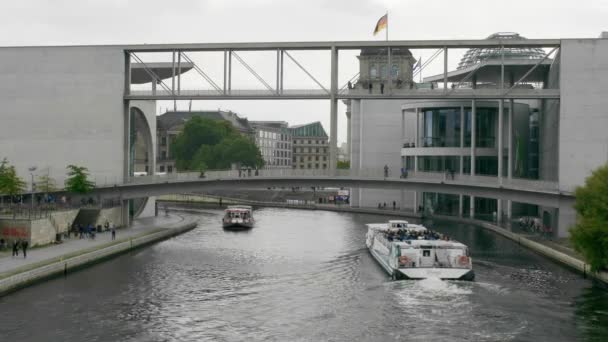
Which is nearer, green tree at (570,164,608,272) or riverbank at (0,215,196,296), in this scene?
riverbank at (0,215,196,296)

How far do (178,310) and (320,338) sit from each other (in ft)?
27.3

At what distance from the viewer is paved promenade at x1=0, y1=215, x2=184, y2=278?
42.4m

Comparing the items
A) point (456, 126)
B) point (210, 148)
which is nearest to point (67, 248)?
point (456, 126)

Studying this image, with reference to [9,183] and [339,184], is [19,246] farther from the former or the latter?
[339,184]

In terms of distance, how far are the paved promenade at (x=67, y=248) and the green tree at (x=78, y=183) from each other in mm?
4485

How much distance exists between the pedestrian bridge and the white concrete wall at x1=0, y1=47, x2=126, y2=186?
2456 millimetres

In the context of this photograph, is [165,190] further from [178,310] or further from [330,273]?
[178,310]

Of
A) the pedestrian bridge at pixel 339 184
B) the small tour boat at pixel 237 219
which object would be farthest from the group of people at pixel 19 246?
the small tour boat at pixel 237 219

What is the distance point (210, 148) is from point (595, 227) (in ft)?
366

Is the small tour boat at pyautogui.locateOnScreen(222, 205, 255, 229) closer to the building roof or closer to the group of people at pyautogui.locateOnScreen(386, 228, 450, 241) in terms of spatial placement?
the group of people at pyautogui.locateOnScreen(386, 228, 450, 241)

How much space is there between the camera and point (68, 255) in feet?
154

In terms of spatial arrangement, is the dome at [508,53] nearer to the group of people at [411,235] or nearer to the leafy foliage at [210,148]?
the group of people at [411,235]

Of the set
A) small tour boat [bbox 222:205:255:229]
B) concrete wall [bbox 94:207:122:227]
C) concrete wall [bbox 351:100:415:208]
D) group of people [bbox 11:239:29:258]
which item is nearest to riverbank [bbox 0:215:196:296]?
group of people [bbox 11:239:29:258]

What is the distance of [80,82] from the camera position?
68.7 metres
